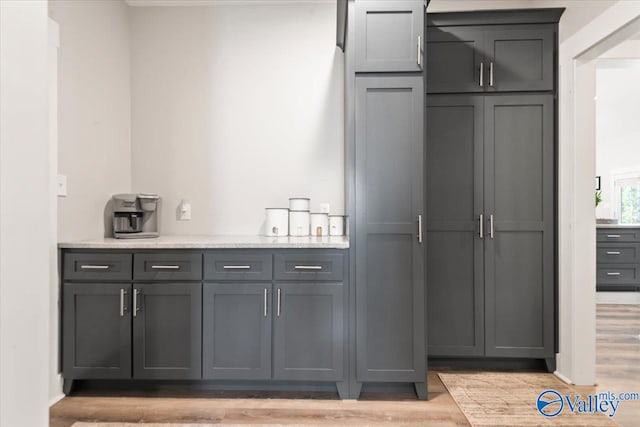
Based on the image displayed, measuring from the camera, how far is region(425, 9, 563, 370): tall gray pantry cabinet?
259 cm

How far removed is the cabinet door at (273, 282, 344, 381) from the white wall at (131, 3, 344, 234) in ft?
3.01

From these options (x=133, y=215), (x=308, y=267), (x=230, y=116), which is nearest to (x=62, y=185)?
(x=133, y=215)

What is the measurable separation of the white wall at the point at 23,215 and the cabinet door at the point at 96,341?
1.71 meters

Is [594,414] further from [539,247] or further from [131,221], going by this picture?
[131,221]

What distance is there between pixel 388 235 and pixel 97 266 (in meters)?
1.81

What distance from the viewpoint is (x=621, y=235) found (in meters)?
5.35

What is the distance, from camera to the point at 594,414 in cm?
212

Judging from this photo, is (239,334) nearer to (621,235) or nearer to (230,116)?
(230,116)

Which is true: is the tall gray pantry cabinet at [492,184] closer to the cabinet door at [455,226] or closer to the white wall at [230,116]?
the cabinet door at [455,226]

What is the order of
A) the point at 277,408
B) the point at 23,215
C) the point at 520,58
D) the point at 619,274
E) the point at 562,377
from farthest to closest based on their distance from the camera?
the point at 619,274 → the point at 520,58 → the point at 562,377 → the point at 277,408 → the point at 23,215

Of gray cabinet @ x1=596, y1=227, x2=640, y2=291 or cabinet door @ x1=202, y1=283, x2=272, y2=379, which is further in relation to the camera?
gray cabinet @ x1=596, y1=227, x2=640, y2=291

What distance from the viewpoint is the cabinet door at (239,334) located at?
7.46ft

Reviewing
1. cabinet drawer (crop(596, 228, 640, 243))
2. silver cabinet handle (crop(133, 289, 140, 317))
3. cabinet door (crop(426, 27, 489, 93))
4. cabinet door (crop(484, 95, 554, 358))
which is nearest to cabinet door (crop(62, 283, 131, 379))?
silver cabinet handle (crop(133, 289, 140, 317))

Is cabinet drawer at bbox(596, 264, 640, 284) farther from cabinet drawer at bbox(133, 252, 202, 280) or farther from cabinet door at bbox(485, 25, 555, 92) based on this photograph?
cabinet drawer at bbox(133, 252, 202, 280)
